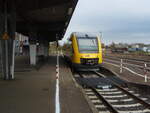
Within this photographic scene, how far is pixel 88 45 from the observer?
60.6 ft

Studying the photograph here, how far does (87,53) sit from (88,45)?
2.61 feet

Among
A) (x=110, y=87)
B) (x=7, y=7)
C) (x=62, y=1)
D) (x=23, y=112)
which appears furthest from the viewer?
(x=62, y=1)

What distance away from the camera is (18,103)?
7285 millimetres

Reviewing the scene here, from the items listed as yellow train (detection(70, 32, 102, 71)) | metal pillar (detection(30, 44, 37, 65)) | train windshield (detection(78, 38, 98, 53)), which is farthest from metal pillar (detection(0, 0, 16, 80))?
metal pillar (detection(30, 44, 37, 65))

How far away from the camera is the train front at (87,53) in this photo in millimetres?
17891

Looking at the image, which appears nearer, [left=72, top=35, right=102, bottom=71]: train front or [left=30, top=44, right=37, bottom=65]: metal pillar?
[left=72, top=35, right=102, bottom=71]: train front

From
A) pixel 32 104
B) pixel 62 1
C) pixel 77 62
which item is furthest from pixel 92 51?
pixel 32 104

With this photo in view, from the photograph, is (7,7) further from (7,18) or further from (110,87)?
(110,87)

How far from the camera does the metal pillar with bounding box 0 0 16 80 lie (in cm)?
1234

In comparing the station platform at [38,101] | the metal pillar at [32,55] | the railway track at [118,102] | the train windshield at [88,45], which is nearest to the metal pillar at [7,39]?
the station platform at [38,101]

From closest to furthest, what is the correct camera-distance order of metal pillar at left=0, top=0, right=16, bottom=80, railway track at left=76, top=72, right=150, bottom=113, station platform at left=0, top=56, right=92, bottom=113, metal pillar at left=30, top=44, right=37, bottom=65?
station platform at left=0, top=56, right=92, bottom=113
railway track at left=76, top=72, right=150, bottom=113
metal pillar at left=0, top=0, right=16, bottom=80
metal pillar at left=30, top=44, right=37, bottom=65

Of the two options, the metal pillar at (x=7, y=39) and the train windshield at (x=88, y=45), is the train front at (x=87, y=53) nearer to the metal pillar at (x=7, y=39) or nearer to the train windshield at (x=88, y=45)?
the train windshield at (x=88, y=45)

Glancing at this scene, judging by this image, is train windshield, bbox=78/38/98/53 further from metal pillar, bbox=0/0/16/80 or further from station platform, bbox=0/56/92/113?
station platform, bbox=0/56/92/113

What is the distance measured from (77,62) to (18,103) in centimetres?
1089
